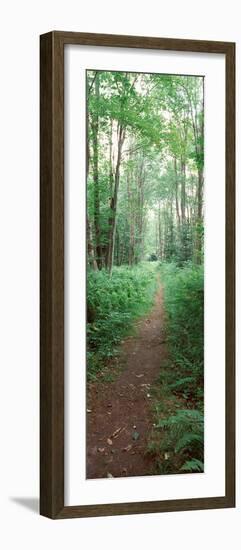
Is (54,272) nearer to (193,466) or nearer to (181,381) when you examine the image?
(181,381)

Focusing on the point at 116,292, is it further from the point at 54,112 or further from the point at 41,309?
the point at 54,112

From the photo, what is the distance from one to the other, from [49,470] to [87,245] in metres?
1.33

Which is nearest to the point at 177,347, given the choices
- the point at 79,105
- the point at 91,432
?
the point at 91,432

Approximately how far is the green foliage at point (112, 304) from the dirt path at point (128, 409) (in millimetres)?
73

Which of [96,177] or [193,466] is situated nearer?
[96,177]

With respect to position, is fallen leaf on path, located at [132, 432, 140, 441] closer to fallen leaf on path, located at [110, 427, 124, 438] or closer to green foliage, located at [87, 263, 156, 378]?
fallen leaf on path, located at [110, 427, 124, 438]

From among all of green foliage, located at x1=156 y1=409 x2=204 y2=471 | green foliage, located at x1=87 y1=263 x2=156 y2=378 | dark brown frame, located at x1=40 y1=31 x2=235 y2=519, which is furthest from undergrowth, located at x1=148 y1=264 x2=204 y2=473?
dark brown frame, located at x1=40 y1=31 x2=235 y2=519

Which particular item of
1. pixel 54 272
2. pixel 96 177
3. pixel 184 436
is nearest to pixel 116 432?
pixel 184 436

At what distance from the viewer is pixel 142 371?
25.5 feet

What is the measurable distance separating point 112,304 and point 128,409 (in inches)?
25.1

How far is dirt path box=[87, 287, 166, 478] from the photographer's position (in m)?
7.66

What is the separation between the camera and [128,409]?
773 centimetres

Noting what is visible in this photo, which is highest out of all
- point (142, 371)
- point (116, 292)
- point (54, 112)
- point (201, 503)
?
point (54, 112)

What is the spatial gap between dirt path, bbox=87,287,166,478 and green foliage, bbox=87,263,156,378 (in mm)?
73
